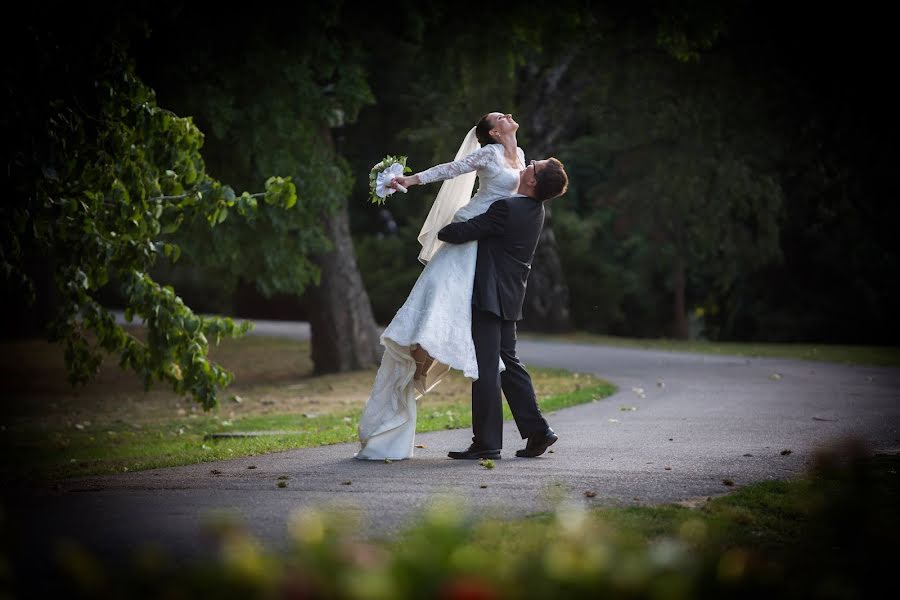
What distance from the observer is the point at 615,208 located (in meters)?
32.5

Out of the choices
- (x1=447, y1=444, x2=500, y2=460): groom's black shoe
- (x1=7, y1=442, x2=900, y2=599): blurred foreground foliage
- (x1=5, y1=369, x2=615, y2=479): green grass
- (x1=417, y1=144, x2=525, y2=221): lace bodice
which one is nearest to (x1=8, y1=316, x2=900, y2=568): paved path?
(x1=447, y1=444, x2=500, y2=460): groom's black shoe

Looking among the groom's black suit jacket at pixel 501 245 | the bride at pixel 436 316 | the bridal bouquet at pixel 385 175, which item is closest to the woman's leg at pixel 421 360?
the bride at pixel 436 316

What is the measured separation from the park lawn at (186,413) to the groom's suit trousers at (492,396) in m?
1.95

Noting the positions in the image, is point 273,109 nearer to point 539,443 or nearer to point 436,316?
point 436,316

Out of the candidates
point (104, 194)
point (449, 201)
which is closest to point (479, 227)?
point (449, 201)

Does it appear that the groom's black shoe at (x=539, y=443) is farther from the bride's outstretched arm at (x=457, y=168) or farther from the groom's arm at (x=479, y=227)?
the bride's outstretched arm at (x=457, y=168)

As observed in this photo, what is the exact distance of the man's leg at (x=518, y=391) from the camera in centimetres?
792

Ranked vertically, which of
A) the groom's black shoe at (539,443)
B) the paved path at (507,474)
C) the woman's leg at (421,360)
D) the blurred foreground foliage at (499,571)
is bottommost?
the paved path at (507,474)

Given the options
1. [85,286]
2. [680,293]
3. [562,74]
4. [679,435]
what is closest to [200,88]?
[85,286]

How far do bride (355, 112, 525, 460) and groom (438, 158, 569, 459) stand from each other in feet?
0.35

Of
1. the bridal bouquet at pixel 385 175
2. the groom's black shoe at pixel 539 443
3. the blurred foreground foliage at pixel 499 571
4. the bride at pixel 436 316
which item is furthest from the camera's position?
the bridal bouquet at pixel 385 175

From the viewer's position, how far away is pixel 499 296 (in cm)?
795

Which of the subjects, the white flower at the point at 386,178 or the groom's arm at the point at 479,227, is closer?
the groom's arm at the point at 479,227

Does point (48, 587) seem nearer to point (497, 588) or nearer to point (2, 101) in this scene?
point (497, 588)
